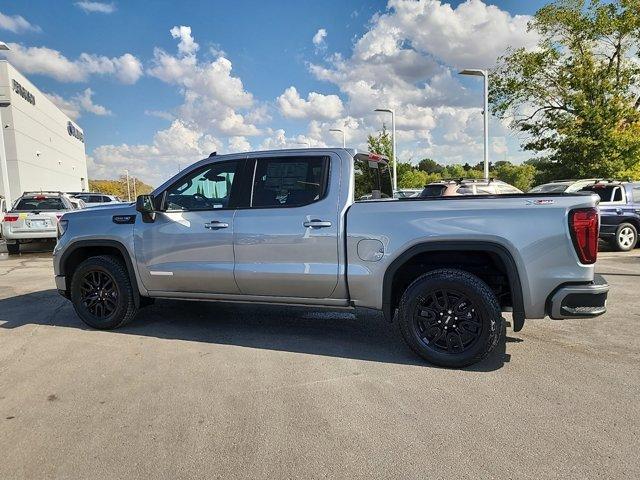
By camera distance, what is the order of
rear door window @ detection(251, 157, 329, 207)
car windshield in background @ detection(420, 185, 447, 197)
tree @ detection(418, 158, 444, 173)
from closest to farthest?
rear door window @ detection(251, 157, 329, 207) → car windshield in background @ detection(420, 185, 447, 197) → tree @ detection(418, 158, 444, 173)

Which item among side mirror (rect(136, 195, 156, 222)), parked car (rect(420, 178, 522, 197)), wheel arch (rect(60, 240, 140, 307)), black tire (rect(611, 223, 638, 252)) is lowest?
black tire (rect(611, 223, 638, 252))

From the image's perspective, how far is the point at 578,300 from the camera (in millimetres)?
3689

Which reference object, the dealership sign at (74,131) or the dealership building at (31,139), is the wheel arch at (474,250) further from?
the dealership sign at (74,131)

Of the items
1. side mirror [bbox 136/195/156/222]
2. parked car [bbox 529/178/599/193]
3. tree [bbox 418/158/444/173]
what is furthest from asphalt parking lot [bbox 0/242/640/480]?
tree [bbox 418/158/444/173]

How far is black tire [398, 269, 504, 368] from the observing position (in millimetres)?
3869

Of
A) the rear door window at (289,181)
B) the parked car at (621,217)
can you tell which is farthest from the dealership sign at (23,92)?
the parked car at (621,217)

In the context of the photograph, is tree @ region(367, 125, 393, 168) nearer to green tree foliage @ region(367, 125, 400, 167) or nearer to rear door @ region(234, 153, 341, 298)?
green tree foliage @ region(367, 125, 400, 167)

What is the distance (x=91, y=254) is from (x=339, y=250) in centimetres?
311

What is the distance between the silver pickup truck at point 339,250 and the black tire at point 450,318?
0.04ft

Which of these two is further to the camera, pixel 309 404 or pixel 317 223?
pixel 317 223

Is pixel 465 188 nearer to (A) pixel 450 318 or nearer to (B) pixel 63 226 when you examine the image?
(A) pixel 450 318

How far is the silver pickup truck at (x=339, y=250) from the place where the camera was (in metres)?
3.73

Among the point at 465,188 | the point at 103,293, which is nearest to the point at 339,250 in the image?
the point at 103,293

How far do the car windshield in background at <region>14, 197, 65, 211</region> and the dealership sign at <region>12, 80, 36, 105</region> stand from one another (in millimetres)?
29440
